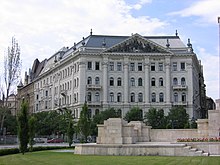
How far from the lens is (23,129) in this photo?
32781 millimetres

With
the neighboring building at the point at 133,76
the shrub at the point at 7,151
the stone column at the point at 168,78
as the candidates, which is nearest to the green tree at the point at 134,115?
the neighboring building at the point at 133,76

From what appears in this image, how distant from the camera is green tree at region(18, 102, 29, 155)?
1280 inches

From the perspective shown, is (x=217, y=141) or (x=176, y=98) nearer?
(x=217, y=141)

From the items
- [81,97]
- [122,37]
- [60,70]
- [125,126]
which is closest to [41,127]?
[81,97]

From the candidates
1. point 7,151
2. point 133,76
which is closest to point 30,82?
point 133,76

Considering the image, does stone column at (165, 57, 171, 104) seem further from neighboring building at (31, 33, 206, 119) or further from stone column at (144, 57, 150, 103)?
stone column at (144, 57, 150, 103)

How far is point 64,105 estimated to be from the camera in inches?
3907

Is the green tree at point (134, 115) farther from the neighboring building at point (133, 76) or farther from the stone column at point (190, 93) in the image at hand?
the stone column at point (190, 93)

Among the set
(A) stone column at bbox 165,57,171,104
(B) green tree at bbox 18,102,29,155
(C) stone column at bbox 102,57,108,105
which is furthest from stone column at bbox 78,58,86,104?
(B) green tree at bbox 18,102,29,155

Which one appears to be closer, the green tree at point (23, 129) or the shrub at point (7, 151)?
the green tree at point (23, 129)

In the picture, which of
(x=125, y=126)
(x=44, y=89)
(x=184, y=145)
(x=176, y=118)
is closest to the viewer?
(x=184, y=145)

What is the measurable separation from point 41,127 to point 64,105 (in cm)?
1100

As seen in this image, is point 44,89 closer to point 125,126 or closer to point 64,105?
point 64,105

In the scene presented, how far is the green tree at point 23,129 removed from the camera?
32500mm
